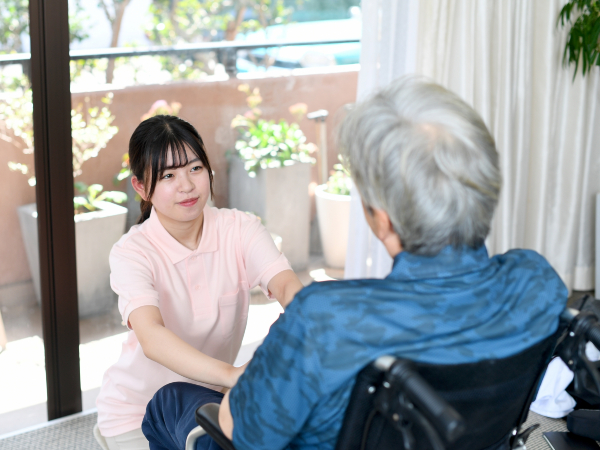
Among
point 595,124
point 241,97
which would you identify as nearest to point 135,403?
point 241,97

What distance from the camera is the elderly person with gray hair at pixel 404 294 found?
2.80 feet

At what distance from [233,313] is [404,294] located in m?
0.86

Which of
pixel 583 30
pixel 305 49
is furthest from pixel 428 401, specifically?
pixel 583 30

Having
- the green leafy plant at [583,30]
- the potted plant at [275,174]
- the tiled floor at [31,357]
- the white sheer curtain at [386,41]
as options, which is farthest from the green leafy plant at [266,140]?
the green leafy plant at [583,30]

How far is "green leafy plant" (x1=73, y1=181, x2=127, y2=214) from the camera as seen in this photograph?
7.30ft

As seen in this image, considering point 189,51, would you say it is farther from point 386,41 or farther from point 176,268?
point 176,268

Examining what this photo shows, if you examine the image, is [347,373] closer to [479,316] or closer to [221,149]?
[479,316]

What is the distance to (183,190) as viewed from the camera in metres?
1.51

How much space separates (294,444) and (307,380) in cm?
18

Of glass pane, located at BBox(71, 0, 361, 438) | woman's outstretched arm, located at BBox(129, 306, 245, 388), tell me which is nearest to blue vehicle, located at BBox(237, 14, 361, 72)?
glass pane, located at BBox(71, 0, 361, 438)

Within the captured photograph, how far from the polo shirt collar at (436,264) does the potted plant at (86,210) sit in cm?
153

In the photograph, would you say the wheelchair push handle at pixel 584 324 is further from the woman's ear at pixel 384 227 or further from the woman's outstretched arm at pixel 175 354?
the woman's outstretched arm at pixel 175 354

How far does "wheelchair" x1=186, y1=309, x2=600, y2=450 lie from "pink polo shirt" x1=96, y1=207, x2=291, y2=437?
0.56m

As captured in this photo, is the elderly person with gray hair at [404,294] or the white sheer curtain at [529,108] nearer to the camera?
the elderly person with gray hair at [404,294]
